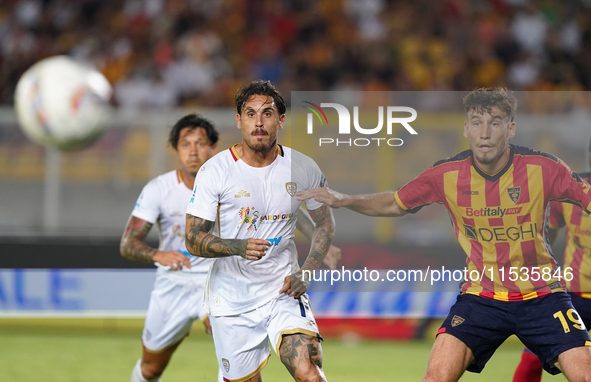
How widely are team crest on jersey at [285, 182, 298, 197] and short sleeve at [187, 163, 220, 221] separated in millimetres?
446

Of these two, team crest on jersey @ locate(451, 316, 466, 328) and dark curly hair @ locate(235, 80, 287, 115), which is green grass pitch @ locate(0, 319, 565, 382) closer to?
team crest on jersey @ locate(451, 316, 466, 328)

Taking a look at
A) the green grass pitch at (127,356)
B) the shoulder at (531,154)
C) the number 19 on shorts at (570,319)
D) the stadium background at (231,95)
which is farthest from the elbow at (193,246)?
the green grass pitch at (127,356)

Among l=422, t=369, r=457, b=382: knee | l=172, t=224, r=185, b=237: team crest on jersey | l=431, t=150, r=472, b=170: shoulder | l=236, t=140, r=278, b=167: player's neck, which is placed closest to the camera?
l=422, t=369, r=457, b=382: knee

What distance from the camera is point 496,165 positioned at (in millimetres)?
4574

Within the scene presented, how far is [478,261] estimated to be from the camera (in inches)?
181

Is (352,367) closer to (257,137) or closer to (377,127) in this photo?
(377,127)

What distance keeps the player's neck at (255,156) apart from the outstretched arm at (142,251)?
44.7 inches

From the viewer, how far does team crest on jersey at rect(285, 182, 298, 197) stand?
4520mm

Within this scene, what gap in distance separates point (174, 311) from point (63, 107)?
2.59 metres

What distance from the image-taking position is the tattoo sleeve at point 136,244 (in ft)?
17.7

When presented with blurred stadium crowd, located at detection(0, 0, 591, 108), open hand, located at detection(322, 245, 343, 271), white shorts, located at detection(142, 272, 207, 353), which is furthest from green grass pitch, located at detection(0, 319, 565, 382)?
blurred stadium crowd, located at detection(0, 0, 591, 108)

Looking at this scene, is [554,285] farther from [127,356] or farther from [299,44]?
[299,44]

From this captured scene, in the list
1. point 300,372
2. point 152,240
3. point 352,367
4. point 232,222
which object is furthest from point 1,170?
point 300,372

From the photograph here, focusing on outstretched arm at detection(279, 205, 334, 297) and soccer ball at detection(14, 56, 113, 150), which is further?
soccer ball at detection(14, 56, 113, 150)
